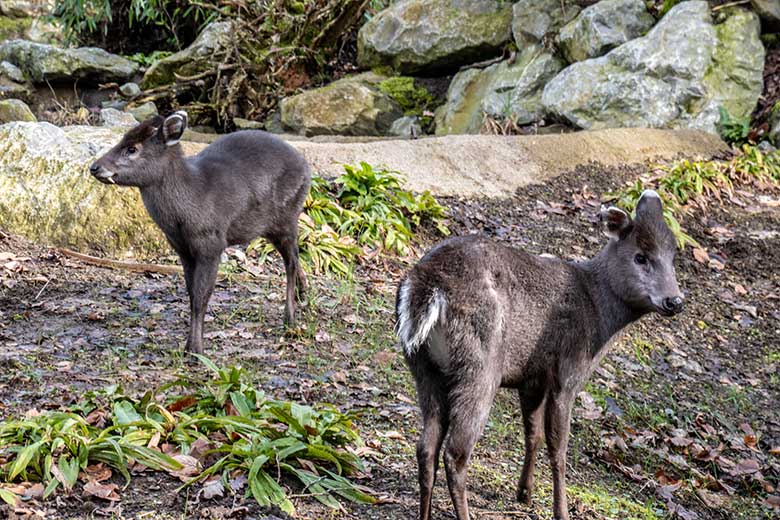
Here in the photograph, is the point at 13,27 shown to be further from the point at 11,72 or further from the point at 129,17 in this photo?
the point at 11,72

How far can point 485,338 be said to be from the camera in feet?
13.5

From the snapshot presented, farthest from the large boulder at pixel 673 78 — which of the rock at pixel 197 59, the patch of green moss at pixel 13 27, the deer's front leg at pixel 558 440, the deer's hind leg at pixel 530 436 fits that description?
the patch of green moss at pixel 13 27

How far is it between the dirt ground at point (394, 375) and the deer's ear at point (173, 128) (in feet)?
4.40

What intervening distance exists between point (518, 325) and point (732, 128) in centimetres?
956

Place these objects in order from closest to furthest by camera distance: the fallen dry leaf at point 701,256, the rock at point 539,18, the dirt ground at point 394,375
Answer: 1. the dirt ground at point 394,375
2. the fallen dry leaf at point 701,256
3. the rock at point 539,18

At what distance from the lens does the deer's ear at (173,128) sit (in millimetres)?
6004

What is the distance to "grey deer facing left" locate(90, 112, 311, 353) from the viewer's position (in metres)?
6.01

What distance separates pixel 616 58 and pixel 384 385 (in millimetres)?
8807

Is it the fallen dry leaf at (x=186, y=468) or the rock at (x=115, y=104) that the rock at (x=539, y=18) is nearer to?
the rock at (x=115, y=104)

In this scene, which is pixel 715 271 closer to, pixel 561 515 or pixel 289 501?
pixel 561 515

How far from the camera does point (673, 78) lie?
13.0 metres

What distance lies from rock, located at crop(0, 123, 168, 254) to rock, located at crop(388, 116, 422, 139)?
7.03 meters

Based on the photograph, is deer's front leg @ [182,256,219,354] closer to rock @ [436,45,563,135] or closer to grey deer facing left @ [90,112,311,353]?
grey deer facing left @ [90,112,311,353]

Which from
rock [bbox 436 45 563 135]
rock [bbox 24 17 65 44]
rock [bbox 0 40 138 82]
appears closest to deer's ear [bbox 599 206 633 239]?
rock [bbox 436 45 563 135]
